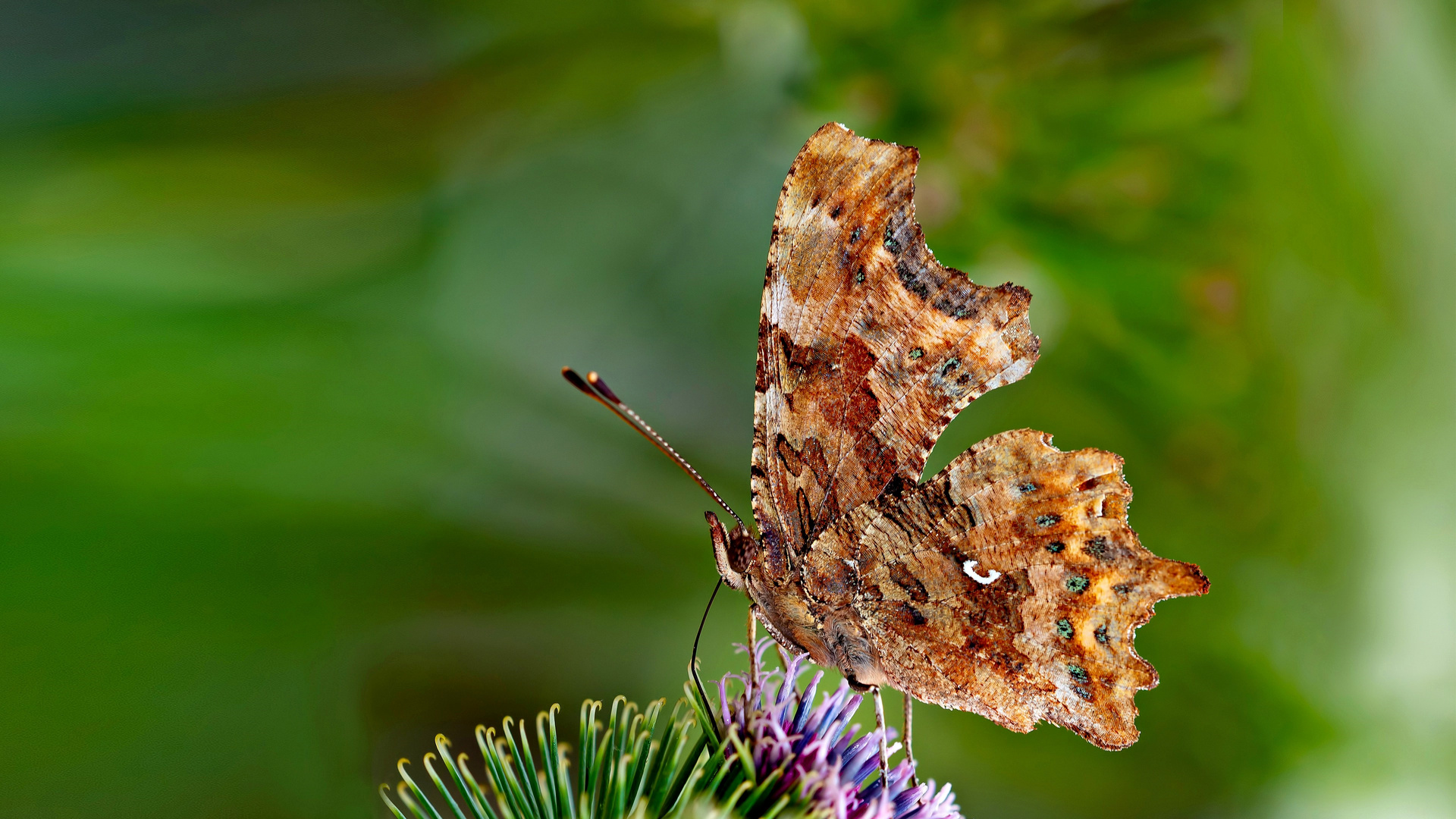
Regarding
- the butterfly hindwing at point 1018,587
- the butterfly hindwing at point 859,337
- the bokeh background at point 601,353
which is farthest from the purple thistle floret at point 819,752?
the bokeh background at point 601,353

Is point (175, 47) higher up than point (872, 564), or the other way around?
point (175, 47)

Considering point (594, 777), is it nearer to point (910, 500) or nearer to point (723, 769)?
point (723, 769)

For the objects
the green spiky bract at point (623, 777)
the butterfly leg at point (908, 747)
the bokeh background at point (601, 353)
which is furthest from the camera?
the bokeh background at point (601, 353)

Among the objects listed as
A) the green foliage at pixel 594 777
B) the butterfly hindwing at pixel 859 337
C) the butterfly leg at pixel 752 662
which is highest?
the butterfly hindwing at pixel 859 337

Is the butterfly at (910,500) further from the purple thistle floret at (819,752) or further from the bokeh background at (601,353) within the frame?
the bokeh background at (601,353)

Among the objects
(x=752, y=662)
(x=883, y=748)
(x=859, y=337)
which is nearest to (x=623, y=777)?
(x=752, y=662)

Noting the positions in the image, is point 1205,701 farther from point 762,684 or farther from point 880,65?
point 880,65

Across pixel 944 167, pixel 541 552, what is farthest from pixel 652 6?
pixel 541 552
